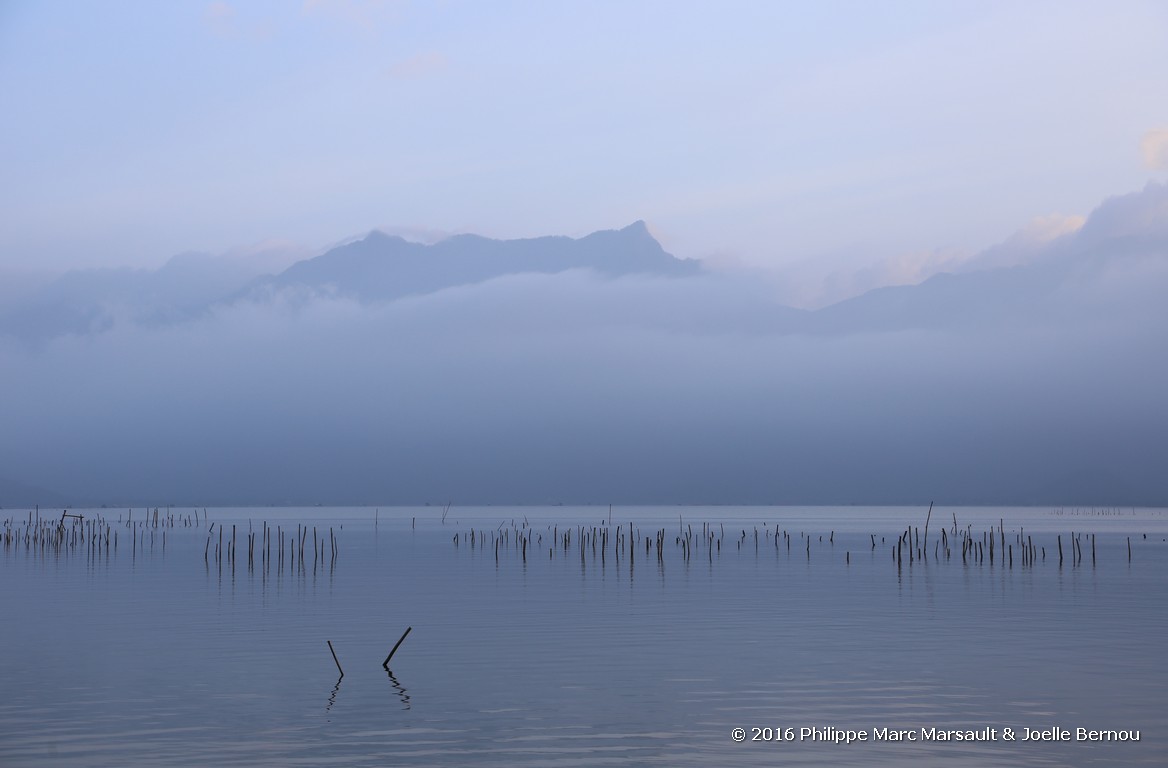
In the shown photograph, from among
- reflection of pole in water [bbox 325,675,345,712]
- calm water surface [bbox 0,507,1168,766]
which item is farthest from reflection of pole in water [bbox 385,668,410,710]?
reflection of pole in water [bbox 325,675,345,712]

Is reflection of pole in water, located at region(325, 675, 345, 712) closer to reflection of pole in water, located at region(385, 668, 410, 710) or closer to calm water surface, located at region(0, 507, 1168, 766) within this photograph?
calm water surface, located at region(0, 507, 1168, 766)

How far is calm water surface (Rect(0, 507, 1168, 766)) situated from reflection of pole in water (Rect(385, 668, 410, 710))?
0.37 feet

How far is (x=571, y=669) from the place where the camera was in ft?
82.7

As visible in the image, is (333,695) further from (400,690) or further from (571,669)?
(571,669)

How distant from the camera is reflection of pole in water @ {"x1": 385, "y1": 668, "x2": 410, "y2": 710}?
832 inches

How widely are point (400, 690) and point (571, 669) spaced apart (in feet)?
13.6

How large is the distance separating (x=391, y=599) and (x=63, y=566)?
2692 centimetres

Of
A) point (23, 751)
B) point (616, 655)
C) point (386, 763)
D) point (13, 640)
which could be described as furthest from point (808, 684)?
point (13, 640)

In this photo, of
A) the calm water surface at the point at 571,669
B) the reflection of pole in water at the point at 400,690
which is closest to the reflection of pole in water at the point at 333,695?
the calm water surface at the point at 571,669

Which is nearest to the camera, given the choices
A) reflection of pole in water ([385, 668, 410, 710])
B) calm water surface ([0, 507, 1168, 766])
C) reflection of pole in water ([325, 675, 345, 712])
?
calm water surface ([0, 507, 1168, 766])

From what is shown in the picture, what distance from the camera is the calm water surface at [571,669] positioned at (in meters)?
17.8

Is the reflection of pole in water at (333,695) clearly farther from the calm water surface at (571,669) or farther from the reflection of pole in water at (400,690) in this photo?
the reflection of pole in water at (400,690)

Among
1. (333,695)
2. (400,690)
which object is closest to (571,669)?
(400,690)

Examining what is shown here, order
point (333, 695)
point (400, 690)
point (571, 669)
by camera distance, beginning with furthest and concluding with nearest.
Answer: point (571, 669) < point (400, 690) < point (333, 695)
